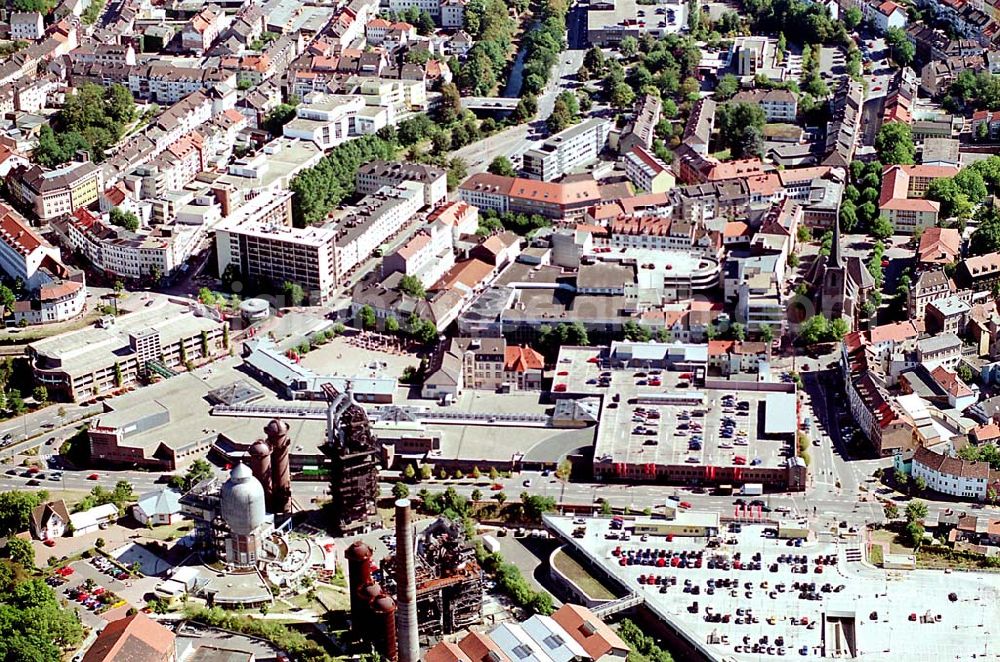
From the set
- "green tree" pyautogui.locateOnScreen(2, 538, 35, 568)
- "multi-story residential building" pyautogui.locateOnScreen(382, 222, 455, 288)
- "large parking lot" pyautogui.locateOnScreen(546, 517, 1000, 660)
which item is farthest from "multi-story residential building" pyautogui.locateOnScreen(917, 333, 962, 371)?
"green tree" pyautogui.locateOnScreen(2, 538, 35, 568)

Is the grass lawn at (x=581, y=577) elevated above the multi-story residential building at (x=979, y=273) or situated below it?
below

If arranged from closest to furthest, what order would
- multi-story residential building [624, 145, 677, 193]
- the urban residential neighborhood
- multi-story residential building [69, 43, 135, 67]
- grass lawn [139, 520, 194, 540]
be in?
the urban residential neighborhood → grass lawn [139, 520, 194, 540] → multi-story residential building [624, 145, 677, 193] → multi-story residential building [69, 43, 135, 67]

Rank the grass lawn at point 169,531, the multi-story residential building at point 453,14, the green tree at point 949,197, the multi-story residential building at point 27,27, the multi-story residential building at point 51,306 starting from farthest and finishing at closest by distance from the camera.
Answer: the multi-story residential building at point 453,14 → the multi-story residential building at point 27,27 → the green tree at point 949,197 → the multi-story residential building at point 51,306 → the grass lawn at point 169,531

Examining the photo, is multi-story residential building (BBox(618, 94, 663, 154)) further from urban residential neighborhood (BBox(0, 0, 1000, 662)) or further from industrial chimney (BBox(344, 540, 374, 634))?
industrial chimney (BBox(344, 540, 374, 634))

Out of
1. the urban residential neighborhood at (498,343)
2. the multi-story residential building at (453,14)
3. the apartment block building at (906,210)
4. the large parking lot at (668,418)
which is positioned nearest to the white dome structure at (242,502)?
the urban residential neighborhood at (498,343)

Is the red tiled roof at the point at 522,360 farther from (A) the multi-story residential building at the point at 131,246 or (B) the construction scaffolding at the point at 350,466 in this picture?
(A) the multi-story residential building at the point at 131,246

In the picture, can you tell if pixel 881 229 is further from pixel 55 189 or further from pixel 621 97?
pixel 55 189

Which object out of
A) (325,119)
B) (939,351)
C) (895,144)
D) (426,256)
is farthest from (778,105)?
(939,351)
